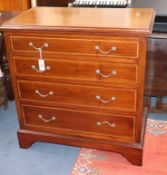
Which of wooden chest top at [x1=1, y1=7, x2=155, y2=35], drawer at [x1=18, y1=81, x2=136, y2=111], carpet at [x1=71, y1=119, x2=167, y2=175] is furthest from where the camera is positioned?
carpet at [x1=71, y1=119, x2=167, y2=175]

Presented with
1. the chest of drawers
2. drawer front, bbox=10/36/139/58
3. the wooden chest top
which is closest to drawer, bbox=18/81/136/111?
the chest of drawers

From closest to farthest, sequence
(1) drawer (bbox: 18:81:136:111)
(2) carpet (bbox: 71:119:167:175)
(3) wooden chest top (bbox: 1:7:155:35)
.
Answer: (3) wooden chest top (bbox: 1:7:155:35), (1) drawer (bbox: 18:81:136:111), (2) carpet (bbox: 71:119:167:175)

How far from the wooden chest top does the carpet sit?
81cm

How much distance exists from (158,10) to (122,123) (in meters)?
0.95

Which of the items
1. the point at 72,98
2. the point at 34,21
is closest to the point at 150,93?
the point at 72,98

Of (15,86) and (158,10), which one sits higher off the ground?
(158,10)

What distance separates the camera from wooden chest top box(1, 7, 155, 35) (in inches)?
57.6

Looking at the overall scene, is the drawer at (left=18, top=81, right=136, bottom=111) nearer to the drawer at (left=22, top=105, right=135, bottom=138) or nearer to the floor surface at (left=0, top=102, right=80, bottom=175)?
the drawer at (left=22, top=105, right=135, bottom=138)

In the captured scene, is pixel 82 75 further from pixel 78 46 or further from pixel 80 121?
pixel 80 121

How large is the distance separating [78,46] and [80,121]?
46 centimetres

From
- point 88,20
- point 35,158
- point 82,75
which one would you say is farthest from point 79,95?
point 35,158

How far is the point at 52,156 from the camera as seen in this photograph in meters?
1.92

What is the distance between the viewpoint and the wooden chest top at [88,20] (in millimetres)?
1462

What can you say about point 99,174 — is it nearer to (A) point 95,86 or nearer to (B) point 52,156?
(B) point 52,156
